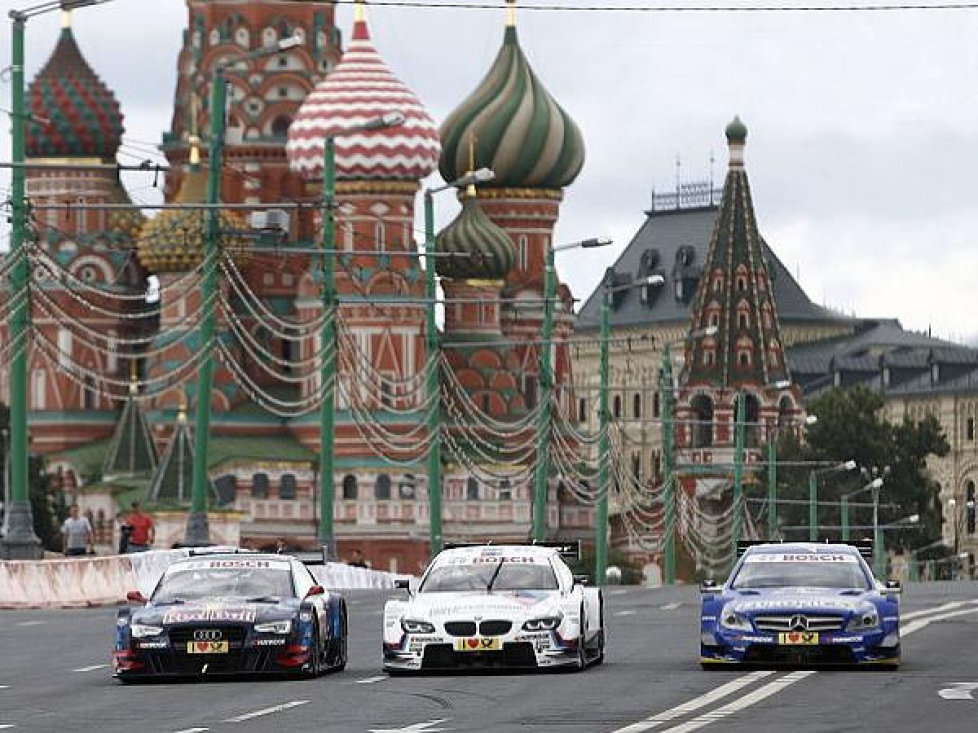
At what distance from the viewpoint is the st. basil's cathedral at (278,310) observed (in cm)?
12975

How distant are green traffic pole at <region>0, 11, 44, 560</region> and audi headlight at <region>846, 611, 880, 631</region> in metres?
23.3

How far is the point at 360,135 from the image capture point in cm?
12888

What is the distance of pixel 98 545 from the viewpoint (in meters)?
130

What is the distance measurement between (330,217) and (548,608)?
33407mm

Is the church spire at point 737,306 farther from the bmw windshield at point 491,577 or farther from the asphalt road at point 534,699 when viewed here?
the bmw windshield at point 491,577

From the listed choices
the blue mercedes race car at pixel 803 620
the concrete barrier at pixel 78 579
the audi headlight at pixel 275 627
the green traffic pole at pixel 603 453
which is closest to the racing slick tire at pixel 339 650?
the audi headlight at pixel 275 627

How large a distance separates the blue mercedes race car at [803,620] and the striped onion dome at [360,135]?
96.6 meters

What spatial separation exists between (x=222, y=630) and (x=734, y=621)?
446 cm

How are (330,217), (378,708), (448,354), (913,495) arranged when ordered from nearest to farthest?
1. (378,708)
2. (330,217)
3. (448,354)
4. (913,495)

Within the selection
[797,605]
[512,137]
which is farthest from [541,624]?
[512,137]

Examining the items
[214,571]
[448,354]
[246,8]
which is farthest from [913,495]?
[214,571]

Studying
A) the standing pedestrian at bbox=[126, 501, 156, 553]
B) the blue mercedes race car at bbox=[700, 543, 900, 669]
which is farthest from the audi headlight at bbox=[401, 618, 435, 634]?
the standing pedestrian at bbox=[126, 501, 156, 553]

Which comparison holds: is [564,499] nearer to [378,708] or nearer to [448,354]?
[448,354]

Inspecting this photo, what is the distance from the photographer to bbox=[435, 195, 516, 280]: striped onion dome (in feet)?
456
